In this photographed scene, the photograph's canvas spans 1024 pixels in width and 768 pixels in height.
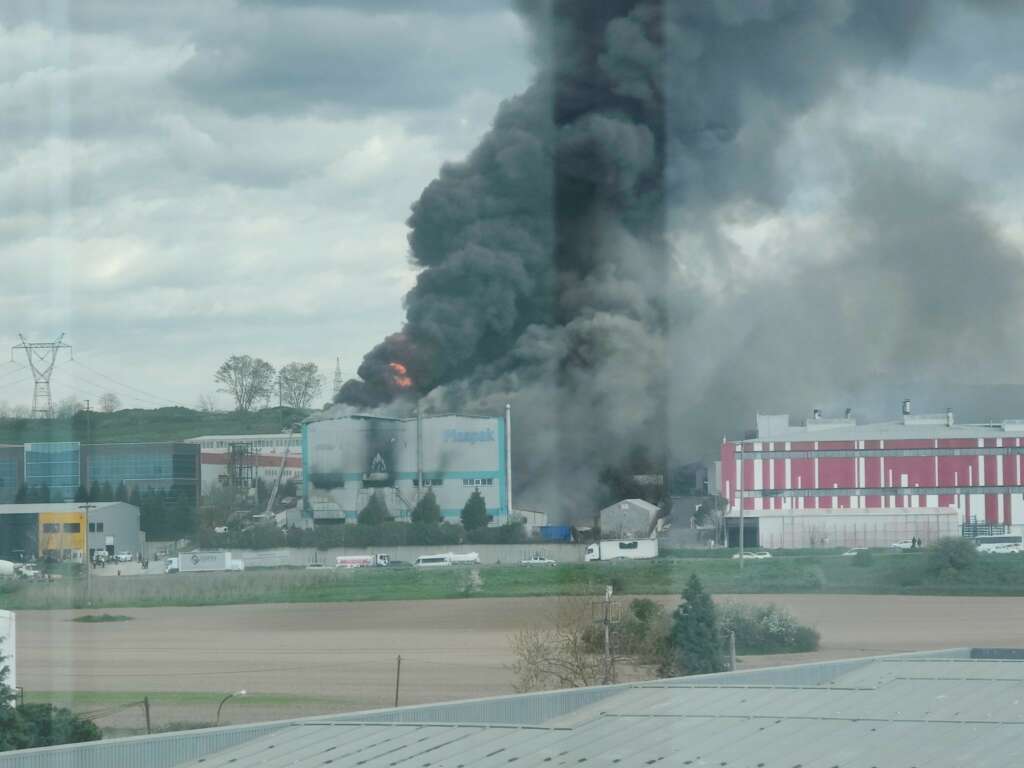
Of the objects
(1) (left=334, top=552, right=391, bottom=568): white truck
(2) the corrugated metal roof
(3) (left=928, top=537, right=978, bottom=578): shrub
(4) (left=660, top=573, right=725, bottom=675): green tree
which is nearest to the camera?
(2) the corrugated metal roof

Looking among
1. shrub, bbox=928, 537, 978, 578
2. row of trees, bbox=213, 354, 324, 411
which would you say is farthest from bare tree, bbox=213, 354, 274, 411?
shrub, bbox=928, 537, 978, 578

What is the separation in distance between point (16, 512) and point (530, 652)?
22.0 metres

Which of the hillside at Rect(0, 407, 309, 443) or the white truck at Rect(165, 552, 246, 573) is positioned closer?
the white truck at Rect(165, 552, 246, 573)

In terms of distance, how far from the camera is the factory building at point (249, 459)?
42.7 meters

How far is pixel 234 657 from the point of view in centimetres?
2459

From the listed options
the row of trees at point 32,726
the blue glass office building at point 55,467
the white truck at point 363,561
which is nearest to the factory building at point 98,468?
the blue glass office building at point 55,467

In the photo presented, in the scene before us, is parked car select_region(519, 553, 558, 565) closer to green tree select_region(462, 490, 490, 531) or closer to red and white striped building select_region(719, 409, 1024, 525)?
green tree select_region(462, 490, 490, 531)

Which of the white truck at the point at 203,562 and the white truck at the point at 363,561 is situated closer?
the white truck at the point at 203,562

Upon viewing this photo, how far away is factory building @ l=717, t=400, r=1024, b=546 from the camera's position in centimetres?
3819

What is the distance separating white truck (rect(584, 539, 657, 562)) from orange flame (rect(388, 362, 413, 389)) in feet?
32.7

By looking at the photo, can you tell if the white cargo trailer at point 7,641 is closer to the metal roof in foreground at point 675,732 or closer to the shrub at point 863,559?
the metal roof in foreground at point 675,732

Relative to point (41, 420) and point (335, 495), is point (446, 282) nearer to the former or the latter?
point (335, 495)

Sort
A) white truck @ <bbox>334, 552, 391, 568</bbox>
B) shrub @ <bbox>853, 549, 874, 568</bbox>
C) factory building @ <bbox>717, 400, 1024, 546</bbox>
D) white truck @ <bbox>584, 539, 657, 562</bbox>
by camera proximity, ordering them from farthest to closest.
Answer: factory building @ <bbox>717, 400, 1024, 546</bbox>
white truck @ <bbox>334, 552, 391, 568</bbox>
white truck @ <bbox>584, 539, 657, 562</bbox>
shrub @ <bbox>853, 549, 874, 568</bbox>

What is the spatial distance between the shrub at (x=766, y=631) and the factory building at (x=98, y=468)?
20911mm
